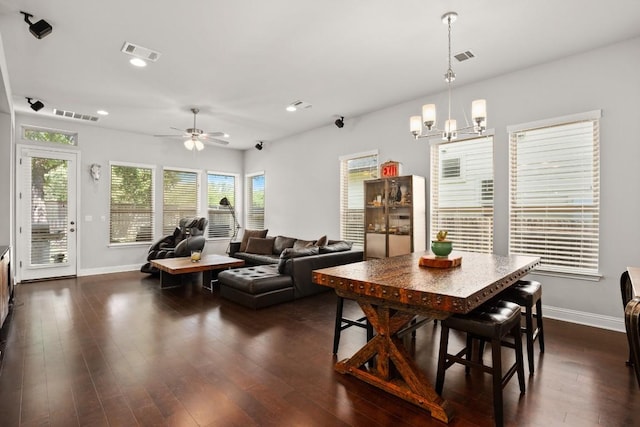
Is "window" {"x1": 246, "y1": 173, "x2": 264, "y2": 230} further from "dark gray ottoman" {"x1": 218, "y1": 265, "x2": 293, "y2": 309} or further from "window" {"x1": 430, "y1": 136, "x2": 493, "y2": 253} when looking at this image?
"window" {"x1": 430, "y1": 136, "x2": 493, "y2": 253}

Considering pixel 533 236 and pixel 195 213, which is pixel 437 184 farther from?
pixel 195 213

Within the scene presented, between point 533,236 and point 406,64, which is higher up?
point 406,64

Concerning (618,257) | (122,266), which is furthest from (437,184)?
(122,266)

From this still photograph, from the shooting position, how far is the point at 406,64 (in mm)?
3969

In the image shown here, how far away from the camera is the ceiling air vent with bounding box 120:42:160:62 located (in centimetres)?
350

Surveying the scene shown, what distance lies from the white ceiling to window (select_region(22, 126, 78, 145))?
870 millimetres

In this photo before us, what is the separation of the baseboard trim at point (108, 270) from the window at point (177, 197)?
3.30 feet

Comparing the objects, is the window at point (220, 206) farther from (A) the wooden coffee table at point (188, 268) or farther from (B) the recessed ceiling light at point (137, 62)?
(B) the recessed ceiling light at point (137, 62)

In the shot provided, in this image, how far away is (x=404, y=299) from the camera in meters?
1.91

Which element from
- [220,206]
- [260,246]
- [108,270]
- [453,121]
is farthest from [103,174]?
[453,121]

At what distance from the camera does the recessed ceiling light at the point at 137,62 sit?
3793 millimetres

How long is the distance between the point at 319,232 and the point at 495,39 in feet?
14.9

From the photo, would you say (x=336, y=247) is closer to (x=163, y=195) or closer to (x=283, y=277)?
(x=283, y=277)

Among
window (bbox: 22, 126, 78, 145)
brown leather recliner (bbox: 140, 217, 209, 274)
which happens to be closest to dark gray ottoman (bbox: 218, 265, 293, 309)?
brown leather recliner (bbox: 140, 217, 209, 274)
